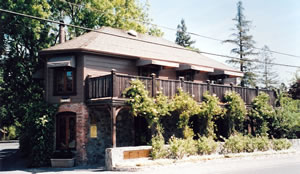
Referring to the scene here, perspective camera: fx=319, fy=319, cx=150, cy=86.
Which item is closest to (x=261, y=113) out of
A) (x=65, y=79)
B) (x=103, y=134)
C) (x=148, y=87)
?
(x=148, y=87)

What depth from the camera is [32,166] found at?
17.9m

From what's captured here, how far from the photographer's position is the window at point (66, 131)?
18.7 m

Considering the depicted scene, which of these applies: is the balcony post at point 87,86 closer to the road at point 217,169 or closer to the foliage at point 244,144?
the road at point 217,169

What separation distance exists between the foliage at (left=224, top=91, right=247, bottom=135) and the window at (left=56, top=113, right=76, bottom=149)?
32.2 feet

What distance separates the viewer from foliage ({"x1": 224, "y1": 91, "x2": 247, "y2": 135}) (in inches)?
815

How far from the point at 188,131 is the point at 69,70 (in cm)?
791

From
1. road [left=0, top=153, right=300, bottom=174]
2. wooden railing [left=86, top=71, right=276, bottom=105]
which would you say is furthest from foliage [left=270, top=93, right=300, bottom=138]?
road [left=0, top=153, right=300, bottom=174]

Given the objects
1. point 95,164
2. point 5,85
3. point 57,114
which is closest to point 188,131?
point 95,164

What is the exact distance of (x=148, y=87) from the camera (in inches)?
694

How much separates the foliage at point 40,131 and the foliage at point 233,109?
10912 mm

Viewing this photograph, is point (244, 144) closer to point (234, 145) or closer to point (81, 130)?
point (234, 145)

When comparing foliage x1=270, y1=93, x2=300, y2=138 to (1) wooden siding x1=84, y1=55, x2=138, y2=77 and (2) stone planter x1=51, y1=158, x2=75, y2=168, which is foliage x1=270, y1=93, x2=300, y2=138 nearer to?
(1) wooden siding x1=84, y1=55, x2=138, y2=77

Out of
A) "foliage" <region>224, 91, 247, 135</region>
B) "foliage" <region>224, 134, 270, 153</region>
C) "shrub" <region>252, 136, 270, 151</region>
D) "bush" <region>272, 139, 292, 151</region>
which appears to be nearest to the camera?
"foliage" <region>224, 134, 270, 153</region>

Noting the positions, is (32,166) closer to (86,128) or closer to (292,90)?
(86,128)
